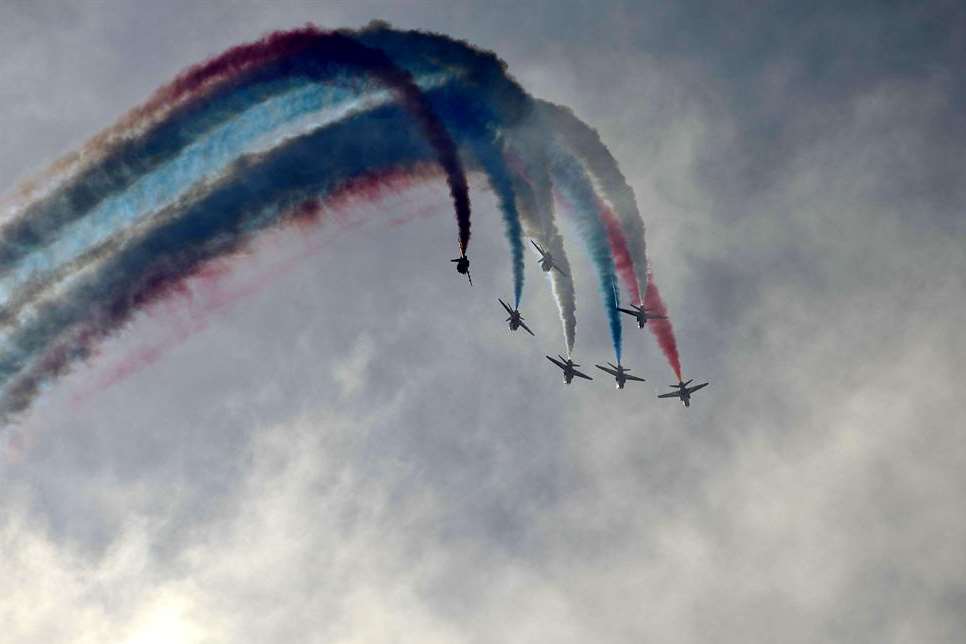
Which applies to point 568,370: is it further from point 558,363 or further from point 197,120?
point 197,120

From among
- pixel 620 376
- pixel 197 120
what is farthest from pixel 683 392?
pixel 197 120

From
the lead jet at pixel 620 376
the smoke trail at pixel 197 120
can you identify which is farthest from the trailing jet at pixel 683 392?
the smoke trail at pixel 197 120

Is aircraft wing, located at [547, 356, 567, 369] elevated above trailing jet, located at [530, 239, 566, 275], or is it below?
above

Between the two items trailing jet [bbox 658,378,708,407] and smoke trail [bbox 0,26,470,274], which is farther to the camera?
trailing jet [bbox 658,378,708,407]

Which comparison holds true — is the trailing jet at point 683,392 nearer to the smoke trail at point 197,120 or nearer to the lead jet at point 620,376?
the lead jet at point 620,376

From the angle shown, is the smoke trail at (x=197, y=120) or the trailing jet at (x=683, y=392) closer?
the smoke trail at (x=197, y=120)

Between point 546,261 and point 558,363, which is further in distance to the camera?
point 558,363

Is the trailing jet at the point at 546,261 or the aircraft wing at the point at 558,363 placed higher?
the aircraft wing at the point at 558,363

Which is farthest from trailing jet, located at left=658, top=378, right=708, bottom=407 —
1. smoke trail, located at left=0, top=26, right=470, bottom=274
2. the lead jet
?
smoke trail, located at left=0, top=26, right=470, bottom=274

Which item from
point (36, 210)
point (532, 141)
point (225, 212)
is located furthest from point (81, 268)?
point (532, 141)

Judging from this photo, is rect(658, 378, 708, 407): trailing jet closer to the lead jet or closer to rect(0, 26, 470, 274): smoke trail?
the lead jet

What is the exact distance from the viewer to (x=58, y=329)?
37.5m

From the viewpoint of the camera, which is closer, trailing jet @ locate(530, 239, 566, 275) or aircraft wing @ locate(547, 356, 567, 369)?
trailing jet @ locate(530, 239, 566, 275)

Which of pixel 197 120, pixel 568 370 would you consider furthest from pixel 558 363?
pixel 197 120
